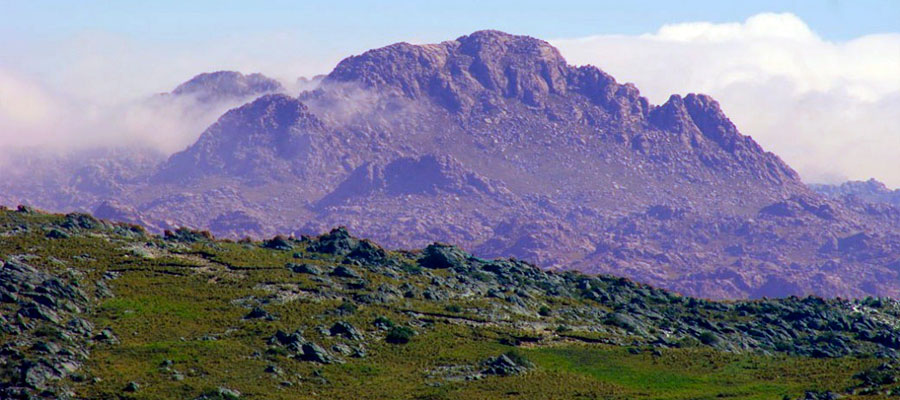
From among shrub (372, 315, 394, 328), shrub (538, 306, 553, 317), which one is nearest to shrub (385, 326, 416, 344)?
shrub (372, 315, 394, 328)

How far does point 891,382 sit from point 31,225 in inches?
4415

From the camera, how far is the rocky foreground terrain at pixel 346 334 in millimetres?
131250

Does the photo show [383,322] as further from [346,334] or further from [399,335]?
[346,334]

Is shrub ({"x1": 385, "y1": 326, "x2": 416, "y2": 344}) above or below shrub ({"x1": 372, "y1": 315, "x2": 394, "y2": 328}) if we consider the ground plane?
below

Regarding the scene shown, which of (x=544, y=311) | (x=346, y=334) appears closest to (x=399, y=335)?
(x=346, y=334)

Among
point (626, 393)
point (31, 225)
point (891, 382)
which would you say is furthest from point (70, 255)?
point (891, 382)

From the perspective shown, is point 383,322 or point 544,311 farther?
point 544,311

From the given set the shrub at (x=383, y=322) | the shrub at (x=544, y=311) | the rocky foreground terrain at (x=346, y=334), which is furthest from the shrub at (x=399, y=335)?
the shrub at (x=544, y=311)

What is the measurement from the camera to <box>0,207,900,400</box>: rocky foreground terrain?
5167 inches

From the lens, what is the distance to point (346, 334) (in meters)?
150

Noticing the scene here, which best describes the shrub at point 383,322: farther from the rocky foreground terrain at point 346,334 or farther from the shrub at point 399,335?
the shrub at point 399,335

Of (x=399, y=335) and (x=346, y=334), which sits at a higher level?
(x=346, y=334)

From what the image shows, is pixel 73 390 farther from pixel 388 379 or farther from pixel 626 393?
pixel 626 393

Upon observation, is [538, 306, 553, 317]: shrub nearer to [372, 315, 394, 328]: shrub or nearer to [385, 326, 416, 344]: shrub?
[372, 315, 394, 328]: shrub
